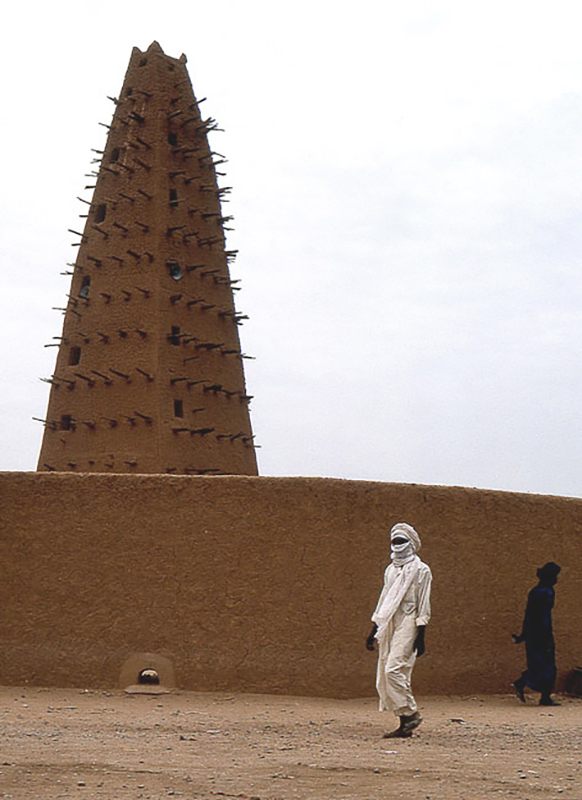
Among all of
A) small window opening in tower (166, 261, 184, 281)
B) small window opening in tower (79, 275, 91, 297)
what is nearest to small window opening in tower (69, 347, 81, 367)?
small window opening in tower (79, 275, 91, 297)

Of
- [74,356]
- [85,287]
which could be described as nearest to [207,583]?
[74,356]

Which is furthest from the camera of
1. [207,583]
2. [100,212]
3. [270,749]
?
[100,212]

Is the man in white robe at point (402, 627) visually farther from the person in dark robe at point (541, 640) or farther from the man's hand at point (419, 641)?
the person in dark robe at point (541, 640)

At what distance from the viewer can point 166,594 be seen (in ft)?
31.2

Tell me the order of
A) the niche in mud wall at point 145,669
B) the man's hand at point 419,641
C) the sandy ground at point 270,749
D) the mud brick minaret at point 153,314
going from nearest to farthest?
the sandy ground at point 270,749 < the man's hand at point 419,641 < the niche in mud wall at point 145,669 < the mud brick minaret at point 153,314

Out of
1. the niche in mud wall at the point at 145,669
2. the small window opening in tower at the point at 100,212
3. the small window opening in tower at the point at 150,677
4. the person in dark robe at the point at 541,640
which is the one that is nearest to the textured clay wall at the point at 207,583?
the niche in mud wall at the point at 145,669

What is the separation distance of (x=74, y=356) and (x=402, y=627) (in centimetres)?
919

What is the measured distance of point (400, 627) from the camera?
766cm

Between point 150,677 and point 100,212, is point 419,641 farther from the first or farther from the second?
point 100,212

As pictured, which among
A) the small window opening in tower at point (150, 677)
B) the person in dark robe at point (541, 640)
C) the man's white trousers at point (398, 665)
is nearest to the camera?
the man's white trousers at point (398, 665)

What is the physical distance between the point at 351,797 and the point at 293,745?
1786 mm

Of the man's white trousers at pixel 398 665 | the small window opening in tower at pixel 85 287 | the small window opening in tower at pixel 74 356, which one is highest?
the small window opening in tower at pixel 85 287

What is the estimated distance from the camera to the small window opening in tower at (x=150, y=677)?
9609 millimetres

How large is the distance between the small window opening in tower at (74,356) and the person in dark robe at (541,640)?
8236 mm
